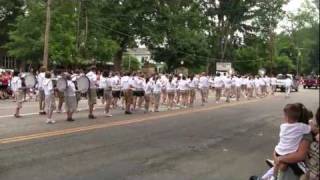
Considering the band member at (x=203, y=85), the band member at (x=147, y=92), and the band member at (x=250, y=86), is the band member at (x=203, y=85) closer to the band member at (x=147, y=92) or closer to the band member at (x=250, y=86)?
the band member at (x=147, y=92)

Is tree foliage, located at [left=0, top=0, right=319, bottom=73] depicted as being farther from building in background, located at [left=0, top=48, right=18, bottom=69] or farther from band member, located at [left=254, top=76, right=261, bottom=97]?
band member, located at [left=254, top=76, right=261, bottom=97]

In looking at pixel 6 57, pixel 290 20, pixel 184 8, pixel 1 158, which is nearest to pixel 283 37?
pixel 290 20

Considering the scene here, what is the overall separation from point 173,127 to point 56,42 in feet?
106

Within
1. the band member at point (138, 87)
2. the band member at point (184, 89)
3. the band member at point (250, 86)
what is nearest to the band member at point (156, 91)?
the band member at point (138, 87)

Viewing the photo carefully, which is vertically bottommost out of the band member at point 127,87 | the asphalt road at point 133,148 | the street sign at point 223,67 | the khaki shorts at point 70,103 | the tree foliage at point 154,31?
the asphalt road at point 133,148

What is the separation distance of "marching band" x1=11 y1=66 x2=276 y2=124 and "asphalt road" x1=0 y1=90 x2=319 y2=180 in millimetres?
878

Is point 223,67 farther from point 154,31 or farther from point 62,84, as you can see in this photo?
point 62,84

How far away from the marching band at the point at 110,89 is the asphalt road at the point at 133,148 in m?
0.88

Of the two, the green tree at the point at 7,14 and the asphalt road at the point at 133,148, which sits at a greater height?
the green tree at the point at 7,14

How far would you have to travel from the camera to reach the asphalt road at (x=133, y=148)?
433 inches

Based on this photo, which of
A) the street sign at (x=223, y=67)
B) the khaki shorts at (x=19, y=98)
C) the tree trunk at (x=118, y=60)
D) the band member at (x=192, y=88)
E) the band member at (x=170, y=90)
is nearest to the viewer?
the khaki shorts at (x=19, y=98)

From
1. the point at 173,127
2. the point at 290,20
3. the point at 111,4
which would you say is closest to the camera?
the point at 173,127

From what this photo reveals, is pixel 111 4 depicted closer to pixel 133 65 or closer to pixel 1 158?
pixel 133 65

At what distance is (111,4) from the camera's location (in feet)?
206
